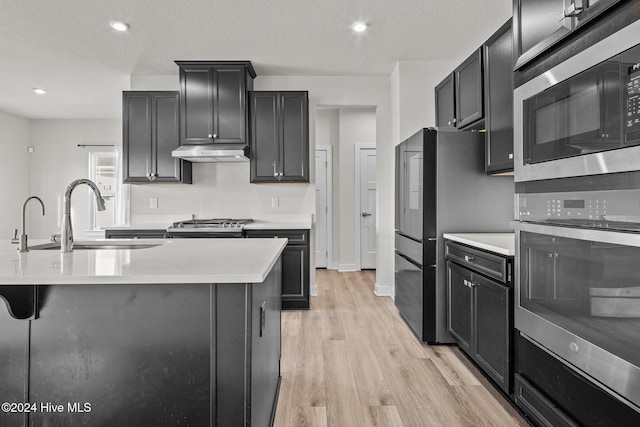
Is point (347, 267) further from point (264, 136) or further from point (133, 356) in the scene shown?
point (133, 356)

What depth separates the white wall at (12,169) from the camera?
620 cm

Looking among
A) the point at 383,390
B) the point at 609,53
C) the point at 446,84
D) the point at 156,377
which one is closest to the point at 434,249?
the point at 383,390

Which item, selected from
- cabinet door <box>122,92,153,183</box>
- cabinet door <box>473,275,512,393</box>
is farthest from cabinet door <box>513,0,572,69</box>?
cabinet door <box>122,92,153,183</box>

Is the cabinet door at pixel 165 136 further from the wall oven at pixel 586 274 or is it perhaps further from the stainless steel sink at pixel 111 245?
the wall oven at pixel 586 274

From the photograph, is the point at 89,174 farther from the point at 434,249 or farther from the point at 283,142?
the point at 434,249

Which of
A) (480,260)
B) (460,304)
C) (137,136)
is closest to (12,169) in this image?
(137,136)

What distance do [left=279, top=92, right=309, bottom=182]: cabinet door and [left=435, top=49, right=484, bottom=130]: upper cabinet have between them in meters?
1.36

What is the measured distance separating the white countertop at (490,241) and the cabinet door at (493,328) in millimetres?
184

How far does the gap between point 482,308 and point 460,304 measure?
346 mm

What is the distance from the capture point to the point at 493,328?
7.04ft

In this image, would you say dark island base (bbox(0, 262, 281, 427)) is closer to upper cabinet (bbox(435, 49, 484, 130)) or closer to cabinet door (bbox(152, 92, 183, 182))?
upper cabinet (bbox(435, 49, 484, 130))

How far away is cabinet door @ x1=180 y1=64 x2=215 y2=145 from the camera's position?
4059mm

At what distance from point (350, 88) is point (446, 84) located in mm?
1446

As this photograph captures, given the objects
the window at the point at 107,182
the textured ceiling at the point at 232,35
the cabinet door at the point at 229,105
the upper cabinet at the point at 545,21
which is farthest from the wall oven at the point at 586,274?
the window at the point at 107,182
